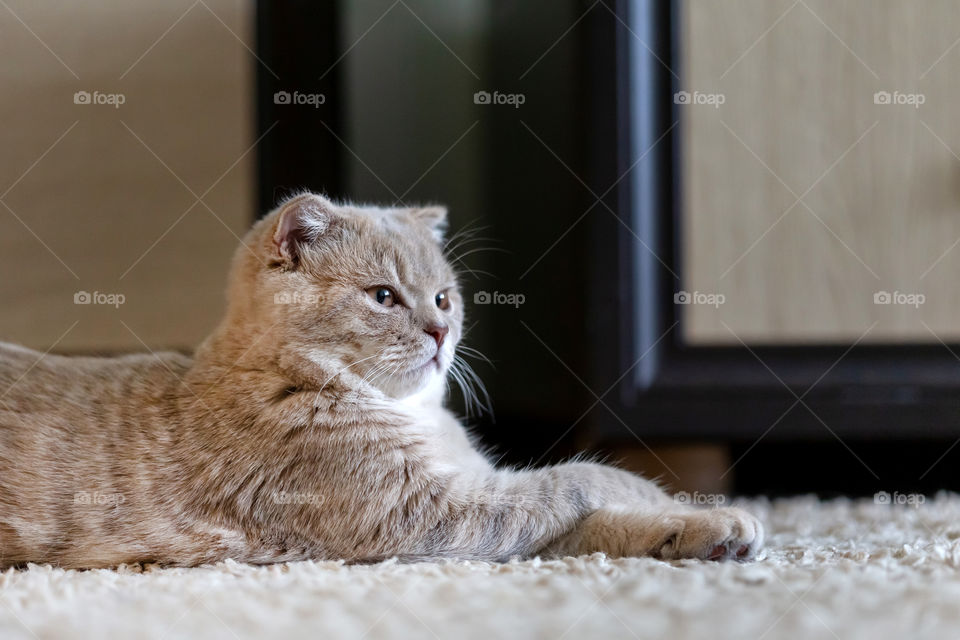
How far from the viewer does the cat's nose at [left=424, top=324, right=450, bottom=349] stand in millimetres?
1434

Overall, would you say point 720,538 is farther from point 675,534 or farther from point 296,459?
Answer: point 296,459

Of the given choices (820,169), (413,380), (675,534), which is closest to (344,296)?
(413,380)

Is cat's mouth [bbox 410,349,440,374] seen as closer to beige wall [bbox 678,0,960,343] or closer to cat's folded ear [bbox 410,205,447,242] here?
cat's folded ear [bbox 410,205,447,242]

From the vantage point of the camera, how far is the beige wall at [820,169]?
202 centimetres

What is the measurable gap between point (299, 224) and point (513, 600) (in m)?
0.75

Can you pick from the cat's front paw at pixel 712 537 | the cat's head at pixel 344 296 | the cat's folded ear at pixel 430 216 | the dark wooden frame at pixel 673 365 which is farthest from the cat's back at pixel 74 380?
the dark wooden frame at pixel 673 365

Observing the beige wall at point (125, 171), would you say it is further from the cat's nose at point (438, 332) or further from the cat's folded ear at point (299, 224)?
A: the cat's nose at point (438, 332)

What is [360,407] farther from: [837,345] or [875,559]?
[837,345]

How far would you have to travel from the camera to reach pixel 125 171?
2.21 meters

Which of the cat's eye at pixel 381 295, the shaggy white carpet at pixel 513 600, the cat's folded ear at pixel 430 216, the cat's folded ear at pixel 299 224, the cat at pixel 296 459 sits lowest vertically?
the shaggy white carpet at pixel 513 600

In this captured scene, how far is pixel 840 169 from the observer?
2057 mm

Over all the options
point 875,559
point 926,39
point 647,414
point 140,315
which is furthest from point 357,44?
point 875,559

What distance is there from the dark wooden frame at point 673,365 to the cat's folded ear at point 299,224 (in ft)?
2.70

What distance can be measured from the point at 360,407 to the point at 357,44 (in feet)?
4.18
